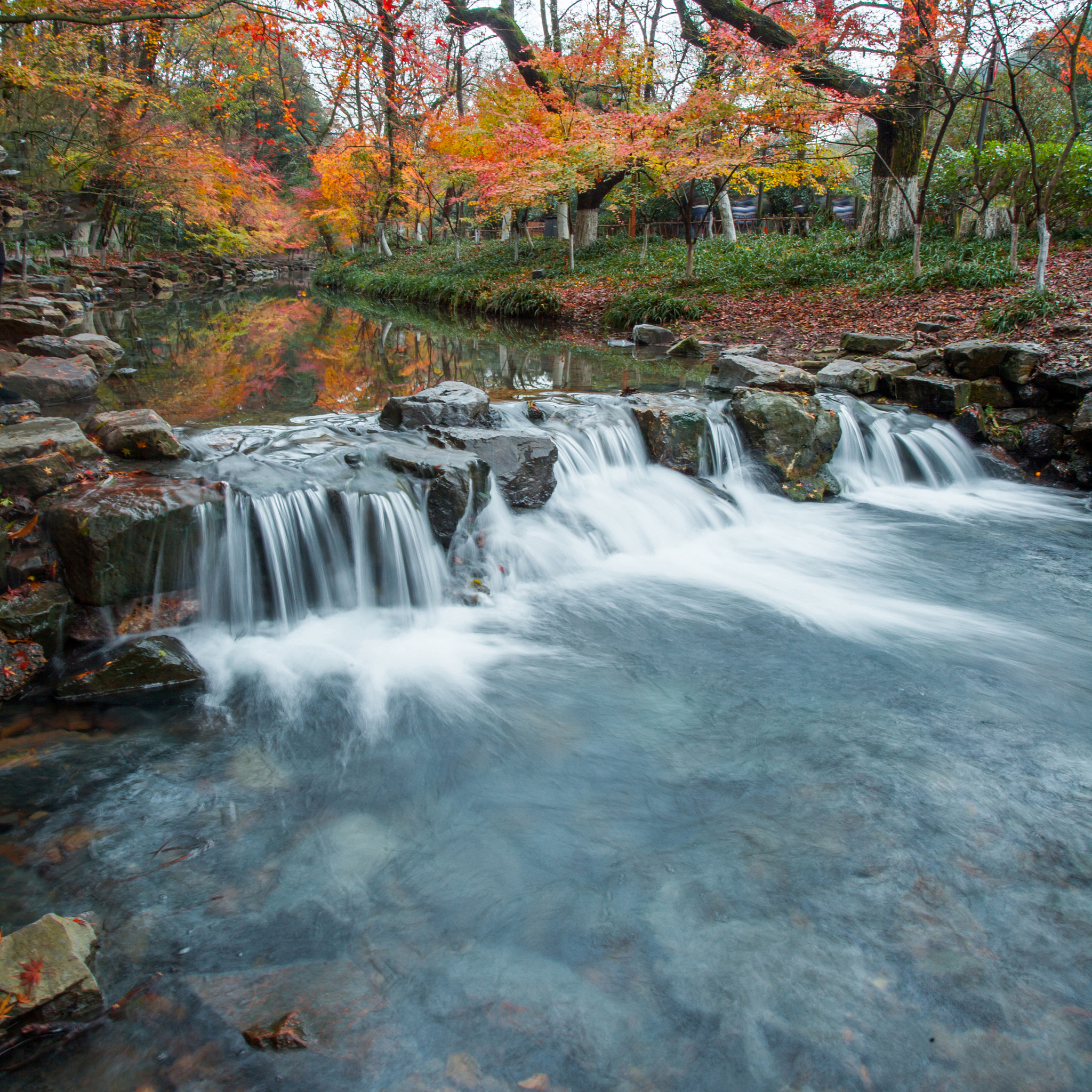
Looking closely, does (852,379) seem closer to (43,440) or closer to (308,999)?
(43,440)

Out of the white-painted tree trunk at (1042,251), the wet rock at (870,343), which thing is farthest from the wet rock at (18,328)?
the white-painted tree trunk at (1042,251)

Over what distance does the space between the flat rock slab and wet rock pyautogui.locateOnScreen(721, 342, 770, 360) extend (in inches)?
428

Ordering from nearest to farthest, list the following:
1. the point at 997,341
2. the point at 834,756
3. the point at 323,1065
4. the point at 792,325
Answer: the point at 323,1065 → the point at 834,756 → the point at 997,341 → the point at 792,325

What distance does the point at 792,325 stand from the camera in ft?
45.8

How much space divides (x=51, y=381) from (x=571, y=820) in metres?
8.97

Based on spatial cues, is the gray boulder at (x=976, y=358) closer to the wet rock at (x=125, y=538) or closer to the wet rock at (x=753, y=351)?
the wet rock at (x=753, y=351)

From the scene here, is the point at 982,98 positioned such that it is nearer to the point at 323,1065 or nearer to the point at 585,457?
the point at 585,457

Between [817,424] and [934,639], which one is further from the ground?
[817,424]

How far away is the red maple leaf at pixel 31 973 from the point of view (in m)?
2.15

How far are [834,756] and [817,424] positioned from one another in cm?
549

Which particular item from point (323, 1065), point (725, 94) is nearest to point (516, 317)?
point (725, 94)

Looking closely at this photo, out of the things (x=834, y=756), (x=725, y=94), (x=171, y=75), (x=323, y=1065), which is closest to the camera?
(x=323, y=1065)

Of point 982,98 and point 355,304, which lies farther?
point 355,304

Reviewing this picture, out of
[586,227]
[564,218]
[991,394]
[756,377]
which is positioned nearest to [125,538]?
[756,377]
